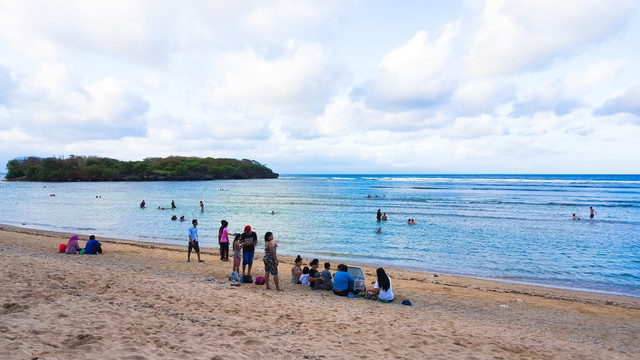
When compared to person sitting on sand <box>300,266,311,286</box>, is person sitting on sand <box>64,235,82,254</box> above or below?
above

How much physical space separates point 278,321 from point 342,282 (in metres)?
3.84

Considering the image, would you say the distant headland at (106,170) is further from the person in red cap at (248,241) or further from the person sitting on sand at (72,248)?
the person in red cap at (248,241)

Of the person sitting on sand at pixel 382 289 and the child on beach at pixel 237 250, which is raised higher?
the child on beach at pixel 237 250

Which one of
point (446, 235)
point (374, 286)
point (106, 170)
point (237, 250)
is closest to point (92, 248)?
point (237, 250)

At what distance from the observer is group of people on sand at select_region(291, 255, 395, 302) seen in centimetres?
1101

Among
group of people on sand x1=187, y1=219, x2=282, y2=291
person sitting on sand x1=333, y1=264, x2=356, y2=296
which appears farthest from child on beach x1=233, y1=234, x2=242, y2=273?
person sitting on sand x1=333, y1=264, x2=356, y2=296

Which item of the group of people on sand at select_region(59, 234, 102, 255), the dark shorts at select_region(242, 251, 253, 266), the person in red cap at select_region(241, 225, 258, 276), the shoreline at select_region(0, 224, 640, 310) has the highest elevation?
the person in red cap at select_region(241, 225, 258, 276)

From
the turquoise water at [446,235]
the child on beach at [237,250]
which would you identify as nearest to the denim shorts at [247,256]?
the child on beach at [237,250]

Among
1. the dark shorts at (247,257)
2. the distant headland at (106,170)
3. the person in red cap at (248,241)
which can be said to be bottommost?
the dark shorts at (247,257)

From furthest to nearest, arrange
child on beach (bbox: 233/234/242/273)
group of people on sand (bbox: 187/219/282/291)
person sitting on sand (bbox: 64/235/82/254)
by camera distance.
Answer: person sitting on sand (bbox: 64/235/82/254) → child on beach (bbox: 233/234/242/273) → group of people on sand (bbox: 187/219/282/291)

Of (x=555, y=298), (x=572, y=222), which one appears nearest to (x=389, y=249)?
(x=555, y=298)

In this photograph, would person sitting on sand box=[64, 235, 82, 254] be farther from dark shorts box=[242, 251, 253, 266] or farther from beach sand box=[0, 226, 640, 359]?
dark shorts box=[242, 251, 253, 266]

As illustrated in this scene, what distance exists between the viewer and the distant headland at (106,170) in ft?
409

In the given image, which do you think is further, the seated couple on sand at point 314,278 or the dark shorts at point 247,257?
the dark shorts at point 247,257
